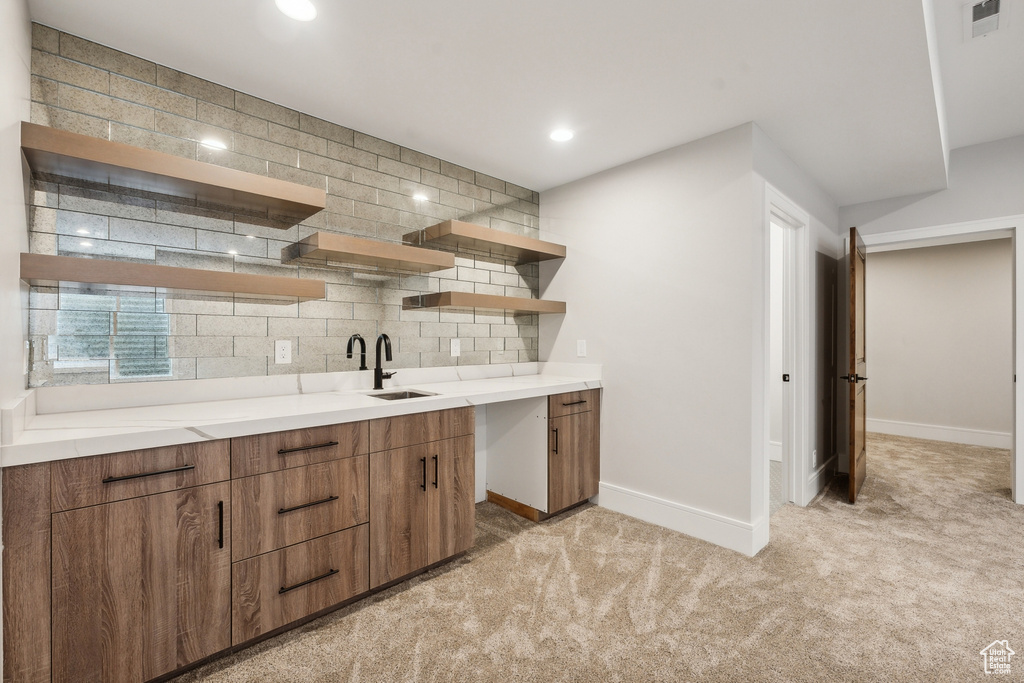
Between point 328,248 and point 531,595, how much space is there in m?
1.91

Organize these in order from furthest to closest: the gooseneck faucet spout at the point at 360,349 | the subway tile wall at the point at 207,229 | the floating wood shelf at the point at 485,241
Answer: the floating wood shelf at the point at 485,241 < the gooseneck faucet spout at the point at 360,349 < the subway tile wall at the point at 207,229

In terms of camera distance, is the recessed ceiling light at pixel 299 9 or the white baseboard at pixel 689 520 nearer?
the recessed ceiling light at pixel 299 9

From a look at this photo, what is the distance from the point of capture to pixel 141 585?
4.99 feet

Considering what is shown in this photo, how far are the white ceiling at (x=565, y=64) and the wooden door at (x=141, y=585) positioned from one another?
72.2 inches

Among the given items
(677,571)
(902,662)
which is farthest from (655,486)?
(902,662)

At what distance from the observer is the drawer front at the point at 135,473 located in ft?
4.60

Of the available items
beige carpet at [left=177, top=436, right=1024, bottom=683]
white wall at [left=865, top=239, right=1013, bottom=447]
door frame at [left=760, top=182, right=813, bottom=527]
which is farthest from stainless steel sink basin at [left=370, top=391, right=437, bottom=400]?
white wall at [left=865, top=239, right=1013, bottom=447]

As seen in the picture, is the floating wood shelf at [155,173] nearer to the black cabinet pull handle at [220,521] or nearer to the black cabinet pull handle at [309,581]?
the black cabinet pull handle at [220,521]

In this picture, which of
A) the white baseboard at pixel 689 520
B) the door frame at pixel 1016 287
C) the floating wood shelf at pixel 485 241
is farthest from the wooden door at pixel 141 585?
the door frame at pixel 1016 287

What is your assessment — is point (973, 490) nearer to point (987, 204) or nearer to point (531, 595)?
point (987, 204)

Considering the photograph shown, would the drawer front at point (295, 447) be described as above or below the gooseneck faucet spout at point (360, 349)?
below

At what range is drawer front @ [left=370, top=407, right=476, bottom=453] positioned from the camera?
6.95 ft

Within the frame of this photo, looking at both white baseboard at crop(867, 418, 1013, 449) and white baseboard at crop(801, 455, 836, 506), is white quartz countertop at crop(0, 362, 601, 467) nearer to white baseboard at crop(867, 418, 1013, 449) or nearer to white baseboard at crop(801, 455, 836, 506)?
white baseboard at crop(801, 455, 836, 506)

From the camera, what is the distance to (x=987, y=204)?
11.6 ft
